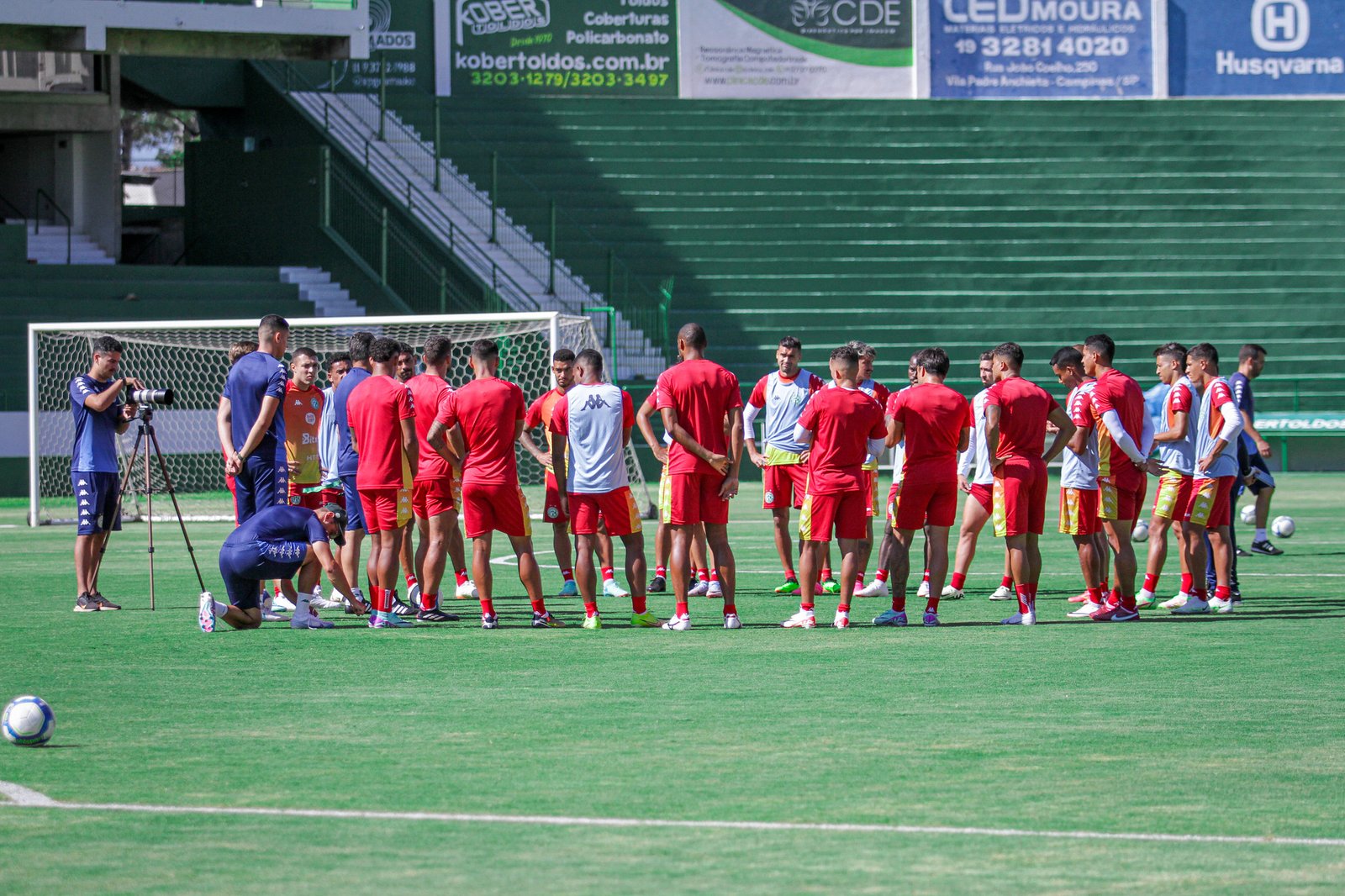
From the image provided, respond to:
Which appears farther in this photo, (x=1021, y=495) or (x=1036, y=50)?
(x=1036, y=50)

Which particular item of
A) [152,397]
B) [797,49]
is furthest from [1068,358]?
[797,49]

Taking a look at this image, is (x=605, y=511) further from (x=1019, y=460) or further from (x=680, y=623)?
(x=1019, y=460)

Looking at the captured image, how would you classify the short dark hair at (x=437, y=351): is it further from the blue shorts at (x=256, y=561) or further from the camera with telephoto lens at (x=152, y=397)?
the camera with telephoto lens at (x=152, y=397)

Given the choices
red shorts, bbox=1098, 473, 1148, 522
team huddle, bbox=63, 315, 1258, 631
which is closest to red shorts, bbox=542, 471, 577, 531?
team huddle, bbox=63, 315, 1258, 631

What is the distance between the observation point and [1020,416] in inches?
486

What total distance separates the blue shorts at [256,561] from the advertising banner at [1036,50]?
31.7m

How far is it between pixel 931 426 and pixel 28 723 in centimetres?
654

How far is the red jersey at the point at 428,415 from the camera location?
12.7 m

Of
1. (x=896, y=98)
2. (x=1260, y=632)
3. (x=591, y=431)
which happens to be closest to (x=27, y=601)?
(x=591, y=431)

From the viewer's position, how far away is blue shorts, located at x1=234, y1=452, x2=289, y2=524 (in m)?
12.7

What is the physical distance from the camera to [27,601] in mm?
14203

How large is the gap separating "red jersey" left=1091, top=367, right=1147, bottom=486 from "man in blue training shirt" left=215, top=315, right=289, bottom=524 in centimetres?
584

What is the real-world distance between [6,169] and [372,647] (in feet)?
99.0

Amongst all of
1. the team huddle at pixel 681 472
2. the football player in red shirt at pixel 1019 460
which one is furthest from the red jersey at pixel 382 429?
the football player in red shirt at pixel 1019 460
